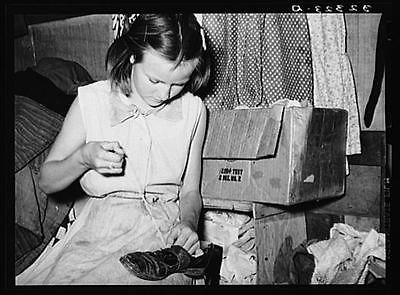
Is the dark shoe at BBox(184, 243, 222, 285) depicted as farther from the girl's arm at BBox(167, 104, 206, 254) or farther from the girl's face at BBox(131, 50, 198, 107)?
the girl's face at BBox(131, 50, 198, 107)

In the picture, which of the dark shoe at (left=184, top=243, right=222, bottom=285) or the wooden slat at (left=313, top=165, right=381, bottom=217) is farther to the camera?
the wooden slat at (left=313, top=165, right=381, bottom=217)

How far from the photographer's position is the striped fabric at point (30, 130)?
1.38 m

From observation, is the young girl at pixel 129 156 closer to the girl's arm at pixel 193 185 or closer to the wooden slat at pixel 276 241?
the girl's arm at pixel 193 185

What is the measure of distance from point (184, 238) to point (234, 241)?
0.31m

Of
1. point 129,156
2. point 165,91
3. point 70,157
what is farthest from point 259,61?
point 70,157

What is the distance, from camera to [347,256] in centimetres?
153

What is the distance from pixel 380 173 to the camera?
1557mm

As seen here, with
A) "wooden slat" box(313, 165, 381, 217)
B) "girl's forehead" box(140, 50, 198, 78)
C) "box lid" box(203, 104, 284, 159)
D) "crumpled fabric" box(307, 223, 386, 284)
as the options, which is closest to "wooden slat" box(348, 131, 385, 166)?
"wooden slat" box(313, 165, 381, 217)

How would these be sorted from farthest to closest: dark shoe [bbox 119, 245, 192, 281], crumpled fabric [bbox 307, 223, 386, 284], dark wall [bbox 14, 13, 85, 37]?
crumpled fabric [bbox 307, 223, 386, 284], dark wall [bbox 14, 13, 85, 37], dark shoe [bbox 119, 245, 192, 281]

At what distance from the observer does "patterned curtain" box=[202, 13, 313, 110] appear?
1556 mm

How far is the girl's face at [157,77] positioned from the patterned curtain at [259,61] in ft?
0.71

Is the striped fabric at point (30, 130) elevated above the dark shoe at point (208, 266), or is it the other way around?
the striped fabric at point (30, 130)

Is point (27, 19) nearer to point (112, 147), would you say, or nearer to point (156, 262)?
point (112, 147)

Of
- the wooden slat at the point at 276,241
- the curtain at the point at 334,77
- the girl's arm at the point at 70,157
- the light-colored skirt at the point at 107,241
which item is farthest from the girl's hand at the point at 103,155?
the curtain at the point at 334,77
